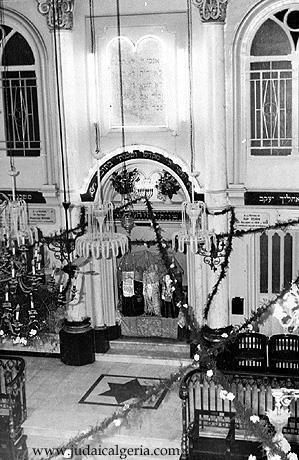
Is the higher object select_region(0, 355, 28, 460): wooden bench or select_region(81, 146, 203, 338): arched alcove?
select_region(81, 146, 203, 338): arched alcove

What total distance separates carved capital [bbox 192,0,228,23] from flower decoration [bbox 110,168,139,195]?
284 cm

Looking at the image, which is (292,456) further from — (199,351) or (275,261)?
(275,261)

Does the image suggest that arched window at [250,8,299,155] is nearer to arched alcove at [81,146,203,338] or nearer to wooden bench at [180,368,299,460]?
arched alcove at [81,146,203,338]

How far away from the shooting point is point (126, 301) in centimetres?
1566

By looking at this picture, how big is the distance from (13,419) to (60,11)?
21.5 ft

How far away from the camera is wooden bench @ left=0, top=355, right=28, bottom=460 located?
11788 millimetres

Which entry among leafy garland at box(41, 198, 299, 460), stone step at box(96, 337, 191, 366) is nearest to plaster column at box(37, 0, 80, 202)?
leafy garland at box(41, 198, 299, 460)

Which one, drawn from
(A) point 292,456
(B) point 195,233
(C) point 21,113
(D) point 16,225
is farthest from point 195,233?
(C) point 21,113

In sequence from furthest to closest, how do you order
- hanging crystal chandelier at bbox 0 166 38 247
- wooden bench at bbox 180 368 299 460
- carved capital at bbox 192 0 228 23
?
carved capital at bbox 192 0 228 23, hanging crystal chandelier at bbox 0 166 38 247, wooden bench at bbox 180 368 299 460

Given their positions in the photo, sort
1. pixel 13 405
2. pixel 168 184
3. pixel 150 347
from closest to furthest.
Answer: pixel 13 405 < pixel 168 184 < pixel 150 347

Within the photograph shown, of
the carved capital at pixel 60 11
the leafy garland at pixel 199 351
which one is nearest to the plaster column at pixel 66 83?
the carved capital at pixel 60 11

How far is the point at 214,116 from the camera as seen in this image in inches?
540

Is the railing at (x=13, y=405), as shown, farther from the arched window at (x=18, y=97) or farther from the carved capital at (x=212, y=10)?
the carved capital at (x=212, y=10)

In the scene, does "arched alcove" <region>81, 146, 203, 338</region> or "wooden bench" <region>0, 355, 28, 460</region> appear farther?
"arched alcove" <region>81, 146, 203, 338</region>
